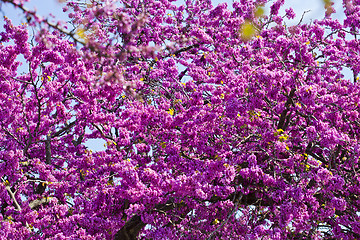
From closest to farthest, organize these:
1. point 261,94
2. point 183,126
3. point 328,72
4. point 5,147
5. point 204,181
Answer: point 204,181
point 261,94
point 183,126
point 328,72
point 5,147

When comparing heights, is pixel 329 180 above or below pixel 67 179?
below

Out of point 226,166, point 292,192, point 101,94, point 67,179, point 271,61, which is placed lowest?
point 292,192

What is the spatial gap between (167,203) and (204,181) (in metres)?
1.34

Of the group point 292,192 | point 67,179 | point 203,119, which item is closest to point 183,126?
point 203,119

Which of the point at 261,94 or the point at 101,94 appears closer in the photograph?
the point at 261,94

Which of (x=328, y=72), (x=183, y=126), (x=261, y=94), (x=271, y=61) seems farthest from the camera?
(x=328, y=72)

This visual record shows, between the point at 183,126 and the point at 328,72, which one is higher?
the point at 328,72

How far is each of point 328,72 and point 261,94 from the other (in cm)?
392

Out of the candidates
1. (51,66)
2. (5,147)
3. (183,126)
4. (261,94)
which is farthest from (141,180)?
(5,147)

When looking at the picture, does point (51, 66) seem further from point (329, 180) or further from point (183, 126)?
point (329, 180)

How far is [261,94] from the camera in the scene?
8406 millimetres

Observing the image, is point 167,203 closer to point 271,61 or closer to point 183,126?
point 183,126

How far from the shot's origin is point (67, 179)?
1091cm

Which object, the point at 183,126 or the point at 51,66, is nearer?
the point at 183,126
